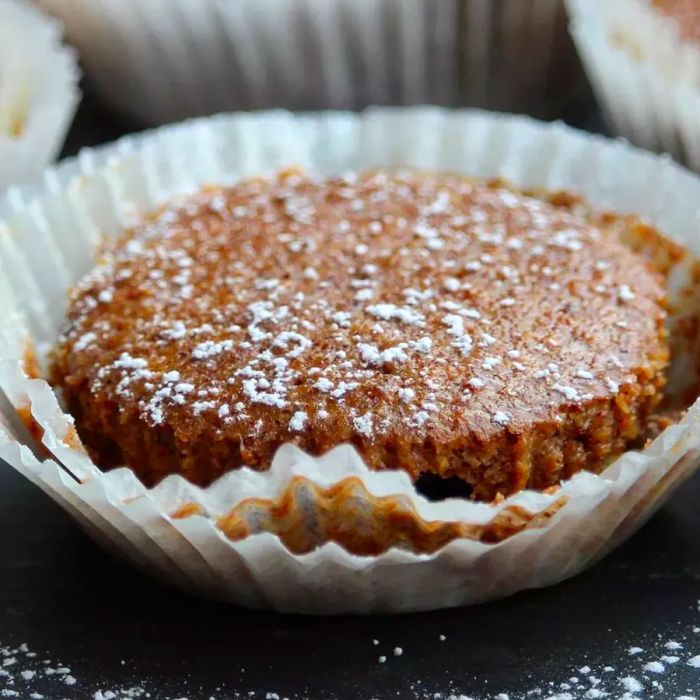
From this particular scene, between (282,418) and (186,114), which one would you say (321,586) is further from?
(186,114)

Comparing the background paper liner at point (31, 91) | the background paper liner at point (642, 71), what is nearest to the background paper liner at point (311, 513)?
the background paper liner at point (31, 91)

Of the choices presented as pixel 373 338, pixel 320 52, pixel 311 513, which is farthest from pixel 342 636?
pixel 320 52

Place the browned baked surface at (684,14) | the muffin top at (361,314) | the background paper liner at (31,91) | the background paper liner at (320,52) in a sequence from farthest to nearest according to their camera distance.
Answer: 1. the background paper liner at (320,52)
2. the browned baked surface at (684,14)
3. the background paper liner at (31,91)
4. the muffin top at (361,314)

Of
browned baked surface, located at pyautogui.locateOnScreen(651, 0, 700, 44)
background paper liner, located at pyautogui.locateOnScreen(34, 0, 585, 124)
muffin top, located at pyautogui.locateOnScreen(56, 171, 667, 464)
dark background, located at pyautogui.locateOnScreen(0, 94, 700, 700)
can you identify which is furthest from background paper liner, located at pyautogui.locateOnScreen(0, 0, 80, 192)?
browned baked surface, located at pyautogui.locateOnScreen(651, 0, 700, 44)

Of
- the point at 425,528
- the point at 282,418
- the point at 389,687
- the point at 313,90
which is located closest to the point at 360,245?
the point at 282,418

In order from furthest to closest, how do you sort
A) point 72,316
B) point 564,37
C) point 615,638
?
1. point 564,37
2. point 72,316
3. point 615,638

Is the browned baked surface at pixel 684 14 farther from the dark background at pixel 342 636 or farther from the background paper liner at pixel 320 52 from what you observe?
the dark background at pixel 342 636
